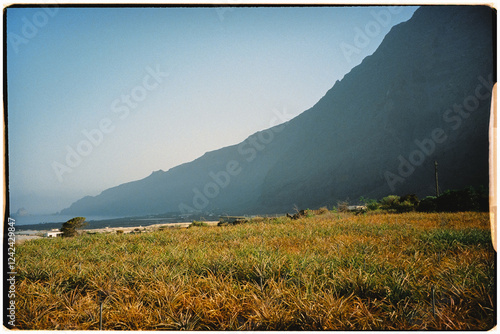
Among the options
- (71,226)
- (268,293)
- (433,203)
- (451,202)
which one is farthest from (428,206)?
(71,226)

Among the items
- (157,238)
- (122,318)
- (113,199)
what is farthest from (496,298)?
(113,199)

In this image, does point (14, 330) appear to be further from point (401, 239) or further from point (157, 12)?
point (401, 239)

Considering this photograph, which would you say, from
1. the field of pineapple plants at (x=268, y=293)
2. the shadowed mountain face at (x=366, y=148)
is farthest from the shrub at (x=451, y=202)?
the field of pineapple plants at (x=268, y=293)

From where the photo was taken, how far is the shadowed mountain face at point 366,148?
7.91 meters

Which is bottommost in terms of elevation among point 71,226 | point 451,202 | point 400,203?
point 400,203

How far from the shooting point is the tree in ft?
26.5

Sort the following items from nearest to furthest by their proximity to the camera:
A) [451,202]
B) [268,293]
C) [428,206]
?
[268,293] → [451,202] → [428,206]

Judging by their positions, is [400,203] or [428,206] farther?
[400,203]

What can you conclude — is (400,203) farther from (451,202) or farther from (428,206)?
(451,202)

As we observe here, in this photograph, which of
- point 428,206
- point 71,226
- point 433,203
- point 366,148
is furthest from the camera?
point 366,148

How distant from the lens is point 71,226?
→ 8227mm

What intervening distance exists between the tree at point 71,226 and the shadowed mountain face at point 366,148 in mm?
765

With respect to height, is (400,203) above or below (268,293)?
below

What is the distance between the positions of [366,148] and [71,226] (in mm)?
49629
